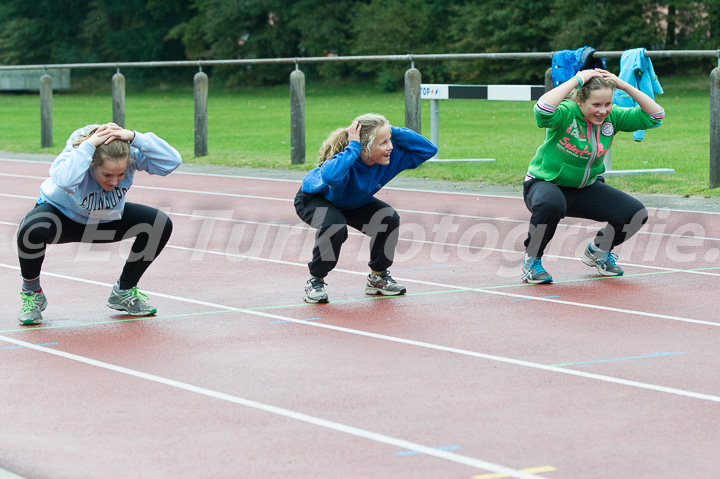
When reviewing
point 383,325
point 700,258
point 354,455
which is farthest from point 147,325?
point 700,258

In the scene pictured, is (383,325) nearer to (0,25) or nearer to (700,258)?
(700,258)

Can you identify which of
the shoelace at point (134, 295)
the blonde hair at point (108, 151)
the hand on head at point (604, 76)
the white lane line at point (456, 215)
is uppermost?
the hand on head at point (604, 76)

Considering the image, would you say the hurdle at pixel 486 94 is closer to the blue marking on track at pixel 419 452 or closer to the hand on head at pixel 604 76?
the hand on head at pixel 604 76

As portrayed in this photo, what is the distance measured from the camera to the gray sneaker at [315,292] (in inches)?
308

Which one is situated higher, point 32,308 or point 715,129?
point 715,129

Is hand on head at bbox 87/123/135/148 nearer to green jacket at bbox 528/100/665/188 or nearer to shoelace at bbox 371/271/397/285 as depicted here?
shoelace at bbox 371/271/397/285

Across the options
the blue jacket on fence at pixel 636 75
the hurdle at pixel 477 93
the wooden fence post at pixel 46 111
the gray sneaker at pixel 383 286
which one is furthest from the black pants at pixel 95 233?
the wooden fence post at pixel 46 111

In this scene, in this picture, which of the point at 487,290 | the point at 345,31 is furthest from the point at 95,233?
the point at 345,31

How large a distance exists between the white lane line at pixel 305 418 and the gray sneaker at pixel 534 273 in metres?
3.43

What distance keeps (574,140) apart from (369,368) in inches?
124

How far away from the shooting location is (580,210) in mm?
8805

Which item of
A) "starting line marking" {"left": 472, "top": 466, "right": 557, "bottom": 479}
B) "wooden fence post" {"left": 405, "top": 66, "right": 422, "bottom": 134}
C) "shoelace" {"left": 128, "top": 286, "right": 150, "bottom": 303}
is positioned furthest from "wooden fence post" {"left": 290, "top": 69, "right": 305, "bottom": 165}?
"starting line marking" {"left": 472, "top": 466, "right": 557, "bottom": 479}

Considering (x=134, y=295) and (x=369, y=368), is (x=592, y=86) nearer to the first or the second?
(x=369, y=368)

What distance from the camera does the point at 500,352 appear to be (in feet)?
20.9
